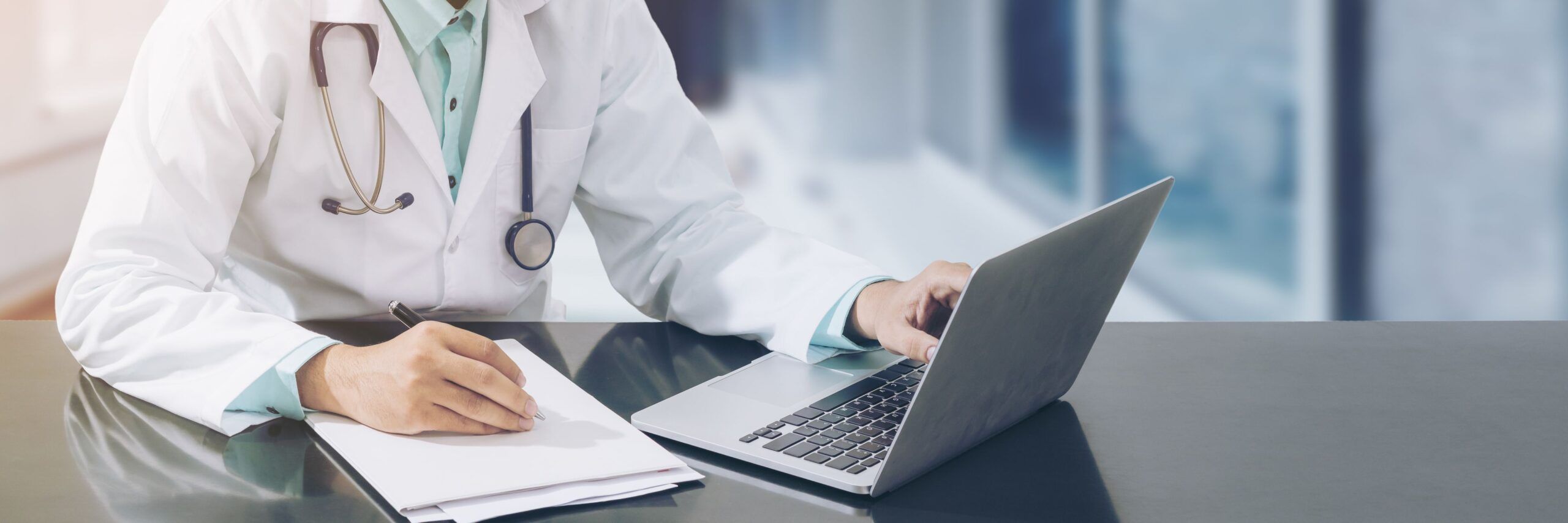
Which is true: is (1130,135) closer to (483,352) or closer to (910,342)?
(910,342)

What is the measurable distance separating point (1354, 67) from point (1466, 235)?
1.33 ft

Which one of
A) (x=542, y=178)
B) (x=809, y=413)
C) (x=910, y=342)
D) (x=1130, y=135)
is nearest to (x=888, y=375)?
(x=910, y=342)

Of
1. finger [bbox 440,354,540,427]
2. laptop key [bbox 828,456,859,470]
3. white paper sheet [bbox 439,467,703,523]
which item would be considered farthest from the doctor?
laptop key [bbox 828,456,859,470]

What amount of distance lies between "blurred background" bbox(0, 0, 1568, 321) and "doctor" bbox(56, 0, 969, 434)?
1555mm

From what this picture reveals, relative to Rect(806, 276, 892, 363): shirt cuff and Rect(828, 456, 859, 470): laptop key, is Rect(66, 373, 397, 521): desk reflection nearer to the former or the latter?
Rect(828, 456, 859, 470): laptop key

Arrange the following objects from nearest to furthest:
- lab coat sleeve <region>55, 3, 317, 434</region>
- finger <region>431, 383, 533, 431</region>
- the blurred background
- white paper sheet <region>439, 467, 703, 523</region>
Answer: white paper sheet <region>439, 467, 703, 523</region>, finger <region>431, 383, 533, 431</region>, lab coat sleeve <region>55, 3, 317, 434</region>, the blurred background

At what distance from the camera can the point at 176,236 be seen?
3.43ft

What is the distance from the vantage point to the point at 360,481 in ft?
2.48

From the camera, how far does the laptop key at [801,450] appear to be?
78 centimetres

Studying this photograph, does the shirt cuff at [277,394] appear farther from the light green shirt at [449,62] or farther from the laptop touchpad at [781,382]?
the light green shirt at [449,62]

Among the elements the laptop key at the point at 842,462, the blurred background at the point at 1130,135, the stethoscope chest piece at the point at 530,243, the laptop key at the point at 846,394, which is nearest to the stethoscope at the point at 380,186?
the stethoscope chest piece at the point at 530,243

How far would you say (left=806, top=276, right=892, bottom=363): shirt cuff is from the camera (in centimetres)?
109

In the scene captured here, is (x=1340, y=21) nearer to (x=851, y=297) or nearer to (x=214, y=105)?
(x=851, y=297)

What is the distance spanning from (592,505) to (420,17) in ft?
2.28
